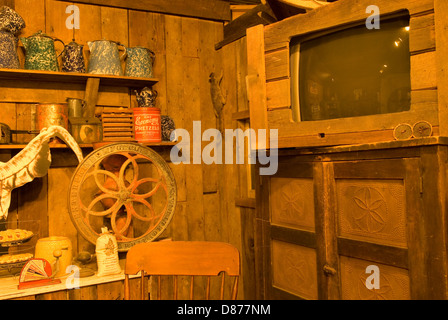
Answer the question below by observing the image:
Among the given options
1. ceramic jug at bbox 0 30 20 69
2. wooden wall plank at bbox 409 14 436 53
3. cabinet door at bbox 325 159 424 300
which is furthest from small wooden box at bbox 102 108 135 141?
wooden wall plank at bbox 409 14 436 53

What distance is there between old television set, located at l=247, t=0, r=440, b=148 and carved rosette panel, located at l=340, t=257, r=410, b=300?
0.42 m

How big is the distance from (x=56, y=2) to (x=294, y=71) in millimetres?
1440

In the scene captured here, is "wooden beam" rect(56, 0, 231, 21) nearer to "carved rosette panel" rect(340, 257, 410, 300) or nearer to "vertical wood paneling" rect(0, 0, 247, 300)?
"vertical wood paneling" rect(0, 0, 247, 300)

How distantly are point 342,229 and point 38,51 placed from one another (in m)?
1.65

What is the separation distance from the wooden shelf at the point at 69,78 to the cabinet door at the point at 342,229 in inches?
39.2

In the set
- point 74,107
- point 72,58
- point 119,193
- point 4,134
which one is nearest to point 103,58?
point 72,58

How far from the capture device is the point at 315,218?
159cm

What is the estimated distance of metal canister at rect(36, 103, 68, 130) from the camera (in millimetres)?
2107

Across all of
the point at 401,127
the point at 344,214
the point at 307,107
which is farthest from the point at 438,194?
the point at 307,107

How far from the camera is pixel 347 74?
4.88ft

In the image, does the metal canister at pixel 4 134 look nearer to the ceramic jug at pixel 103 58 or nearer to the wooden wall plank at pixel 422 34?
the ceramic jug at pixel 103 58

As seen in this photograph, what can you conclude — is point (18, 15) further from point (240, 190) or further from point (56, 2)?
point (240, 190)

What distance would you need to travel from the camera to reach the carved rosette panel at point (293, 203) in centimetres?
162

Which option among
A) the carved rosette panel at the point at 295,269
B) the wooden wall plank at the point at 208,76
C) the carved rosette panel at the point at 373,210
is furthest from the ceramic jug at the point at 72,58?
the carved rosette panel at the point at 373,210
